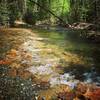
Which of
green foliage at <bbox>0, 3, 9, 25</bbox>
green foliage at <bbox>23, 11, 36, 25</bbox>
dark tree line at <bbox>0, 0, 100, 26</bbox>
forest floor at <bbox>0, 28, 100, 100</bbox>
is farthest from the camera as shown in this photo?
green foliage at <bbox>23, 11, 36, 25</bbox>

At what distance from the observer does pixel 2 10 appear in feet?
132

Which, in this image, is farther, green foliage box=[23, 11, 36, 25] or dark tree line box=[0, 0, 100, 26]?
green foliage box=[23, 11, 36, 25]

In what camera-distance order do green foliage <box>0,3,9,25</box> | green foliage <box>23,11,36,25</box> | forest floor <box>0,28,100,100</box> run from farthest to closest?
1. green foliage <box>23,11,36,25</box>
2. green foliage <box>0,3,9,25</box>
3. forest floor <box>0,28,100,100</box>

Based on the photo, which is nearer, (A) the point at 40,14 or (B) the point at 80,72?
(B) the point at 80,72

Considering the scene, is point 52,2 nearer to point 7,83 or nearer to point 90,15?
point 90,15

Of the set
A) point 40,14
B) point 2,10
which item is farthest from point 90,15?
point 2,10

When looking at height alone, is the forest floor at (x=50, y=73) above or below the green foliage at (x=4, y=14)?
below

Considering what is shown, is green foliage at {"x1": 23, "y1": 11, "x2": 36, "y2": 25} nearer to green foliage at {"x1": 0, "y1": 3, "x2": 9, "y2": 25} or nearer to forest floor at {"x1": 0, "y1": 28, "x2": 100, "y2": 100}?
green foliage at {"x1": 0, "y1": 3, "x2": 9, "y2": 25}

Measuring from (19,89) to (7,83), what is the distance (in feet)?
2.97

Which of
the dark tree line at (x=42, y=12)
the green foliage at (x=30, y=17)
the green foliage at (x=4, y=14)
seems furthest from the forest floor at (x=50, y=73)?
the green foliage at (x=30, y=17)

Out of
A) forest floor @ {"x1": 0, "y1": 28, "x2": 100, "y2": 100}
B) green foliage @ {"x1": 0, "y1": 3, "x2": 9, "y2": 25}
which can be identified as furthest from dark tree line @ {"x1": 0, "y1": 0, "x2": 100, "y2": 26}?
forest floor @ {"x1": 0, "y1": 28, "x2": 100, "y2": 100}

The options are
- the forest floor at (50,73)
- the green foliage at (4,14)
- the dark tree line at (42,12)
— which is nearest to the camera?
the forest floor at (50,73)

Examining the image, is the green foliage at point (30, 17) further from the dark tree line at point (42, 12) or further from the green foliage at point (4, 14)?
the green foliage at point (4, 14)

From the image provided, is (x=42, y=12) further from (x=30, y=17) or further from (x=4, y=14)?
(x=4, y=14)
